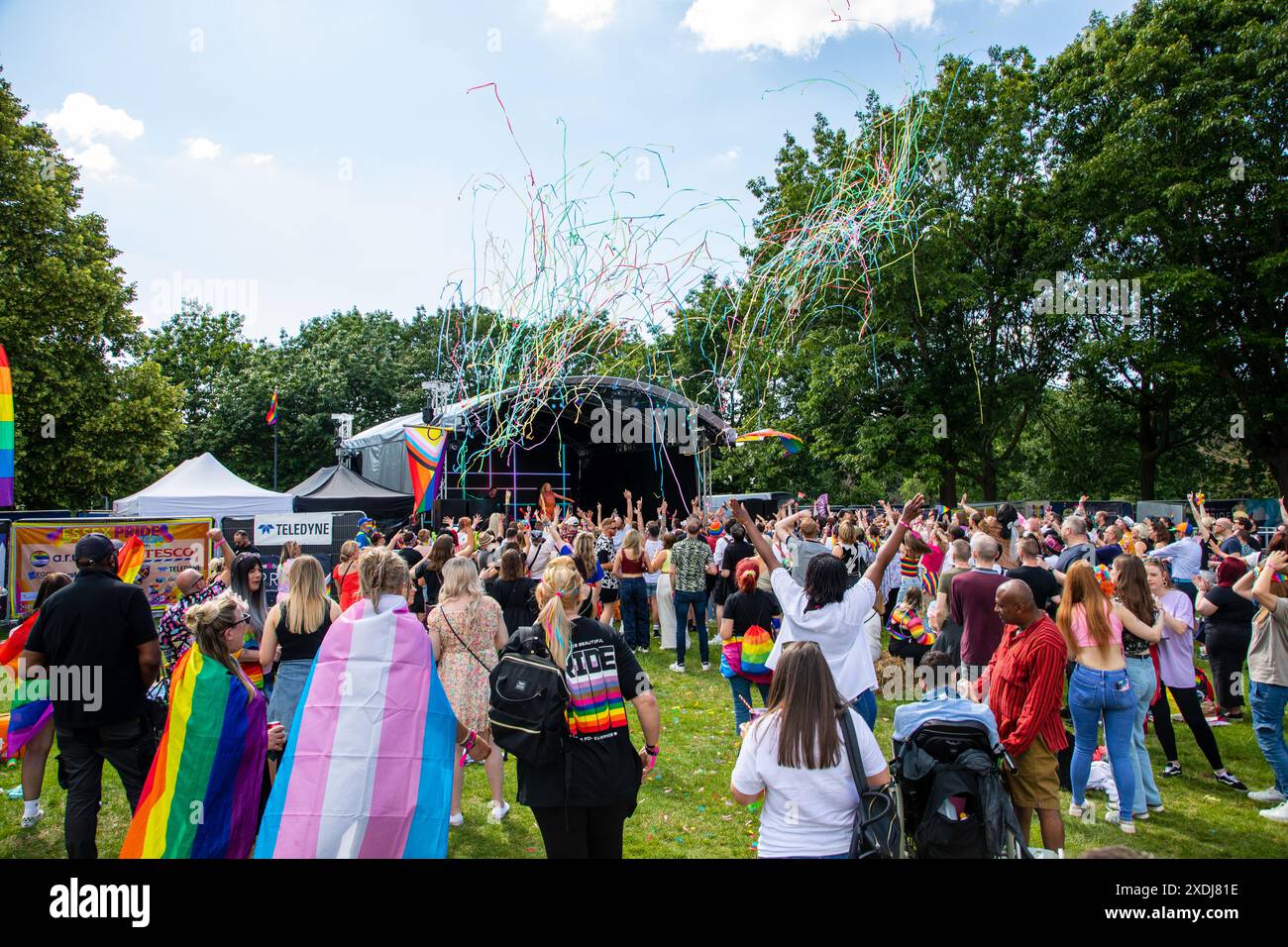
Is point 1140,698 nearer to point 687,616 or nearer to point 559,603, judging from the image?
point 559,603

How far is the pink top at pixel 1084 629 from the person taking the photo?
405cm

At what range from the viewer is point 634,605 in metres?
8.80

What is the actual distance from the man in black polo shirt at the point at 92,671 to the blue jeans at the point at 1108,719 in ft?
15.1

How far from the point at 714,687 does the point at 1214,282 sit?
17.2 meters

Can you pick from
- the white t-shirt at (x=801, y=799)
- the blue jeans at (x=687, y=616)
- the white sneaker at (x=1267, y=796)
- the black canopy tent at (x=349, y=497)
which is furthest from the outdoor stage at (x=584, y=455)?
the white t-shirt at (x=801, y=799)

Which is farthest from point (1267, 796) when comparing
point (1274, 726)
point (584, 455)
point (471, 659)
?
point (584, 455)

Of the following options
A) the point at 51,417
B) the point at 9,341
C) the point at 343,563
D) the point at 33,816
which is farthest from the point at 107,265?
the point at 33,816

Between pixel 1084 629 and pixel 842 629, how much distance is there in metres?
1.40

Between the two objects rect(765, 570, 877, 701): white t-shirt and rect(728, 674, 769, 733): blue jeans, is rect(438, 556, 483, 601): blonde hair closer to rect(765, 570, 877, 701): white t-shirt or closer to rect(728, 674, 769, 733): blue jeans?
rect(765, 570, 877, 701): white t-shirt

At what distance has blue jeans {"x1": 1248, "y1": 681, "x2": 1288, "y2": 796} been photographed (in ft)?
14.6

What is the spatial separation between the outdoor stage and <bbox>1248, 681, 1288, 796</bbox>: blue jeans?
1148 cm

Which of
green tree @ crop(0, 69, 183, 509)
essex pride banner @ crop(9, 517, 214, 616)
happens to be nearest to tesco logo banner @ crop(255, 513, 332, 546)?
essex pride banner @ crop(9, 517, 214, 616)

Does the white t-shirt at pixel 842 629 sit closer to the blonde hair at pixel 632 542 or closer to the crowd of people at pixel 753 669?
the crowd of people at pixel 753 669
